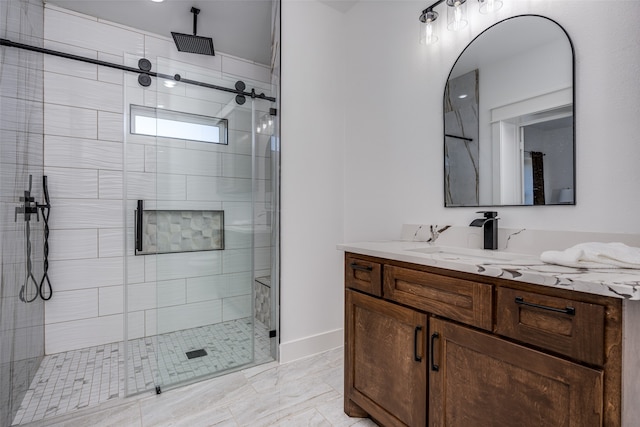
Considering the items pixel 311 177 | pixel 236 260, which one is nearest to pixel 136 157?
pixel 236 260

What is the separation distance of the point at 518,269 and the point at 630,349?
0.99ft

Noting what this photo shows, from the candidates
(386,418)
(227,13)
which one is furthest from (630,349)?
(227,13)

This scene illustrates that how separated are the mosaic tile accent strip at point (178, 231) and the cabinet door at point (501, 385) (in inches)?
61.6

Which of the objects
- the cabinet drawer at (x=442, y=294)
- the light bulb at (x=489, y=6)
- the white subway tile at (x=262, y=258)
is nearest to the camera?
the cabinet drawer at (x=442, y=294)

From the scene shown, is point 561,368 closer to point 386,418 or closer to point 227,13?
point 386,418

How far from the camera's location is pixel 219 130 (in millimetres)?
2184

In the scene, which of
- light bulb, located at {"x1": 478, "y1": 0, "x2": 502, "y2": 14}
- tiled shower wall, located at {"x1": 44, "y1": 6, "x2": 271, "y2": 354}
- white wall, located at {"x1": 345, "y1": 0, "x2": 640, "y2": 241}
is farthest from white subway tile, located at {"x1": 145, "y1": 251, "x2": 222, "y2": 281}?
light bulb, located at {"x1": 478, "y1": 0, "x2": 502, "y2": 14}

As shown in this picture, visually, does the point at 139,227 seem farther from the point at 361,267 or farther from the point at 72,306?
the point at 361,267

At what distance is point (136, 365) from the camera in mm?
2174

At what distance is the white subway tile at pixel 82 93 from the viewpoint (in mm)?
2359

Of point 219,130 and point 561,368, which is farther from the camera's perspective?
point 219,130

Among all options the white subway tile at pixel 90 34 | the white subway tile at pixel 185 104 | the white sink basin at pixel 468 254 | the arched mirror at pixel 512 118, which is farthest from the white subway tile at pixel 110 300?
the arched mirror at pixel 512 118

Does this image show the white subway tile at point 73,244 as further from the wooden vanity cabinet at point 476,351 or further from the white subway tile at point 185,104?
the wooden vanity cabinet at point 476,351

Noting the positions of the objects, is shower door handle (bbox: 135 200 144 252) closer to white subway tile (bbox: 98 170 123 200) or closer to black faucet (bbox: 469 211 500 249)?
white subway tile (bbox: 98 170 123 200)
